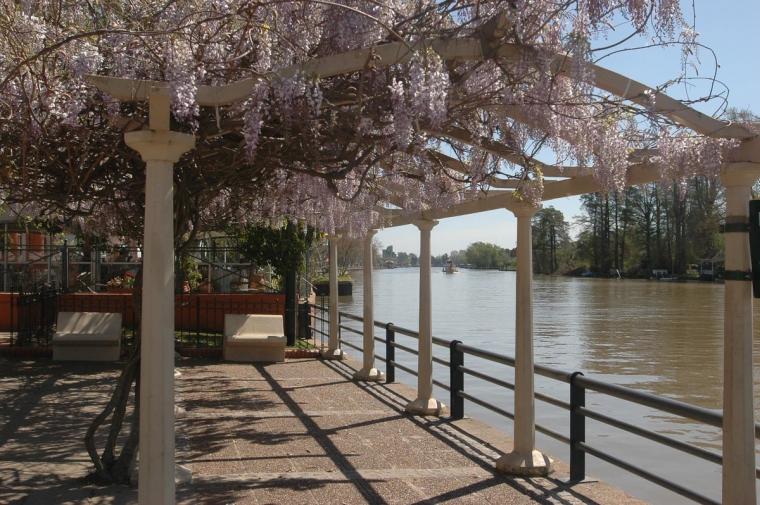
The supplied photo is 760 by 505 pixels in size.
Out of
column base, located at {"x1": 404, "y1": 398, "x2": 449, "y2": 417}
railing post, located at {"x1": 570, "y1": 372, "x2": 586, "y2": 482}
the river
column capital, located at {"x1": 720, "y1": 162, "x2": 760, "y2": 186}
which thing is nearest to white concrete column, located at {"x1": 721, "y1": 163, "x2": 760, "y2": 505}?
column capital, located at {"x1": 720, "y1": 162, "x2": 760, "y2": 186}

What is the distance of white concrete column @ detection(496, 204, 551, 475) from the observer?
593cm

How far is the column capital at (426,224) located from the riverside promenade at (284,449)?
6.61 feet

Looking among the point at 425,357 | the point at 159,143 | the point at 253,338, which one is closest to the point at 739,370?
the point at 159,143

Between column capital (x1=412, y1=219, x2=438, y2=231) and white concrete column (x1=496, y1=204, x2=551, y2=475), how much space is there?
2213mm

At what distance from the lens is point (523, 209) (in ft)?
19.8

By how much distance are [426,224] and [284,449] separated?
2947mm

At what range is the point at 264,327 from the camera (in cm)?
1235

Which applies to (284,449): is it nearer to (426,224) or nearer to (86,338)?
(426,224)

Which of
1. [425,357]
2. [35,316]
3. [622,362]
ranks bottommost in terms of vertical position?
[622,362]

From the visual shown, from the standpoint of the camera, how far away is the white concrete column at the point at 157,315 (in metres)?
3.80

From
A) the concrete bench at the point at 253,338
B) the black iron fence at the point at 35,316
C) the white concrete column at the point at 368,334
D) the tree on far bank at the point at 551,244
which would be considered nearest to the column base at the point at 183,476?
the white concrete column at the point at 368,334

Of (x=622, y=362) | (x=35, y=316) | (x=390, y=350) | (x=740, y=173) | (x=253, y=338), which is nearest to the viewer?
(x=740, y=173)

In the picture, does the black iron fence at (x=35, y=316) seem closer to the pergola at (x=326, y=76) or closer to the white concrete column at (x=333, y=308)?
the white concrete column at (x=333, y=308)

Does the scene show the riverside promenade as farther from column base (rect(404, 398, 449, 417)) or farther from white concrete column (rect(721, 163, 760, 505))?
white concrete column (rect(721, 163, 760, 505))
